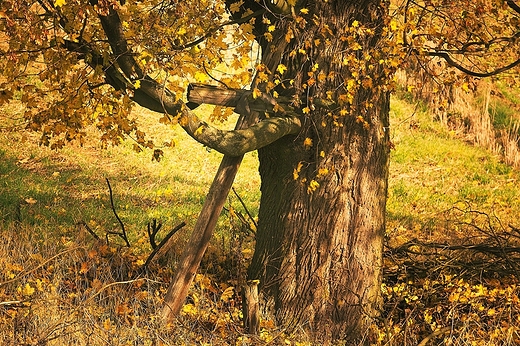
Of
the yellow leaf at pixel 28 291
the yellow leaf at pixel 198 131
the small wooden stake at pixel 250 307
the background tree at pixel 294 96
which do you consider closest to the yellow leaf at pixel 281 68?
the background tree at pixel 294 96

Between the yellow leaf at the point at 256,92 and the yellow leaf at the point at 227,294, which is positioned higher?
the yellow leaf at the point at 256,92

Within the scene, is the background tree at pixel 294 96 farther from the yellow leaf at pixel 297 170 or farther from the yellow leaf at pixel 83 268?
the yellow leaf at pixel 83 268

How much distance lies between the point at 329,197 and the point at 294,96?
936 mm

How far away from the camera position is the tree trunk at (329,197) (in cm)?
610

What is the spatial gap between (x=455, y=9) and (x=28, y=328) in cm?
389

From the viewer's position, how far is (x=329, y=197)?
6367 mm

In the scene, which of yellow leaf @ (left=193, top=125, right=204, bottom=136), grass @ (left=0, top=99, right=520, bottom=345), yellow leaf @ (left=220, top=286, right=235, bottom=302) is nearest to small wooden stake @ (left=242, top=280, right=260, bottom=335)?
grass @ (left=0, top=99, right=520, bottom=345)

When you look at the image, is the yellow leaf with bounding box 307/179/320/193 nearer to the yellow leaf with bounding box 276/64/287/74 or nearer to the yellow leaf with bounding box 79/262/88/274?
the yellow leaf with bounding box 276/64/287/74

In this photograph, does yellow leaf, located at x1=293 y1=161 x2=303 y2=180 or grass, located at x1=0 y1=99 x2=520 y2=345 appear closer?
grass, located at x1=0 y1=99 x2=520 y2=345

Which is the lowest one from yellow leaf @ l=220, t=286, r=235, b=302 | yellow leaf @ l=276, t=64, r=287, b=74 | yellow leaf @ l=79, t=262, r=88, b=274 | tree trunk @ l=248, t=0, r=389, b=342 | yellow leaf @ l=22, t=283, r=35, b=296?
yellow leaf @ l=22, t=283, r=35, b=296

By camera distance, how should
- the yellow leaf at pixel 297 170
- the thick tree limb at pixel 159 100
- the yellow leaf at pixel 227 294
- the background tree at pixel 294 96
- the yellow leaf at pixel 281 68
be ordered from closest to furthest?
the thick tree limb at pixel 159 100, the background tree at pixel 294 96, the yellow leaf at pixel 281 68, the yellow leaf at pixel 297 170, the yellow leaf at pixel 227 294

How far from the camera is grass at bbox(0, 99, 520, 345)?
5793mm

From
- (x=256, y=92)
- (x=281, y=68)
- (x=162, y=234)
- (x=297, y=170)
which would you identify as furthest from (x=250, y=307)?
(x=162, y=234)

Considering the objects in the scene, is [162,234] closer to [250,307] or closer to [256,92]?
[250,307]
